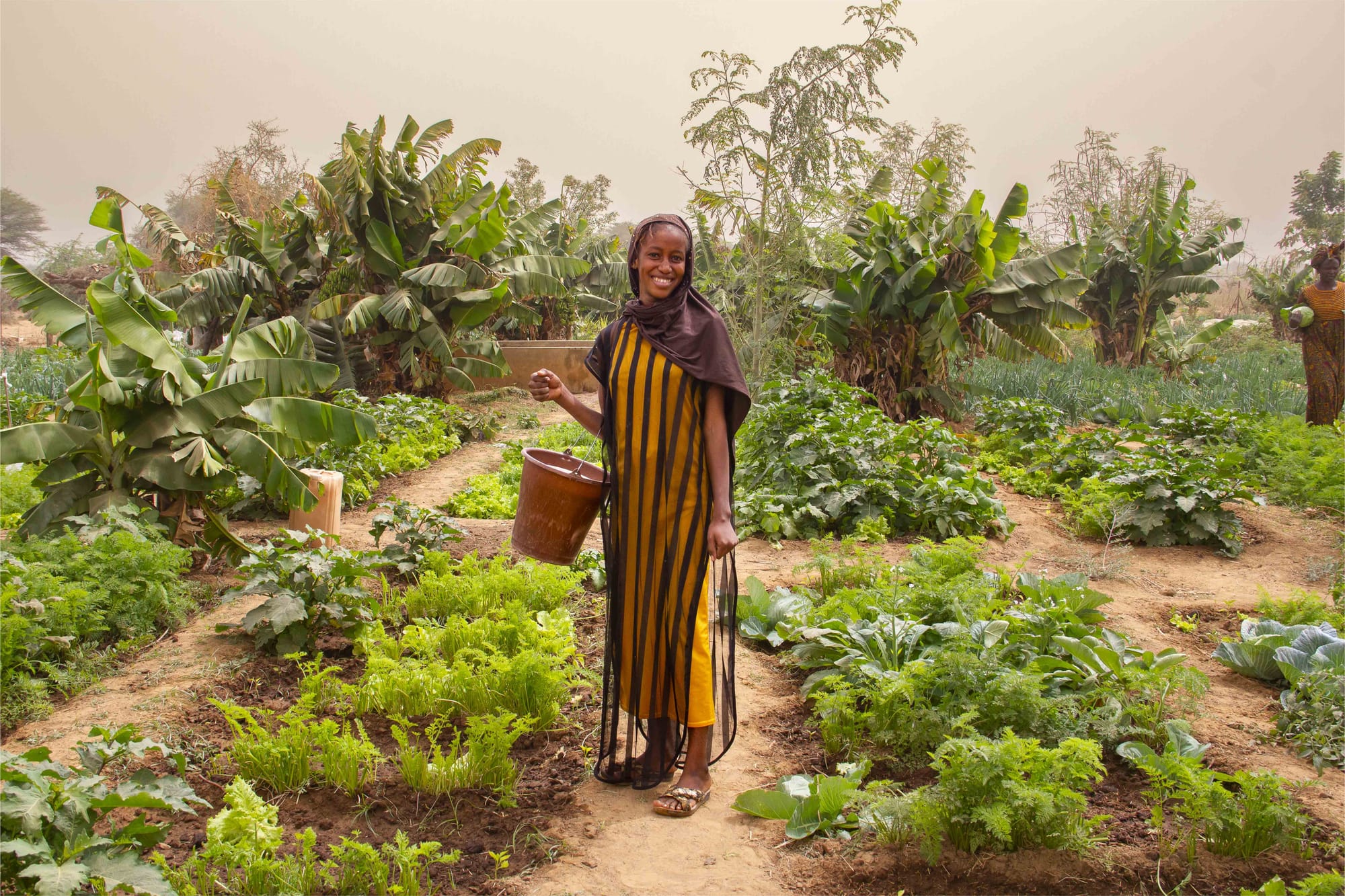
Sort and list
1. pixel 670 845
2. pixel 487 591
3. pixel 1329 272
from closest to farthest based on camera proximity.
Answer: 1. pixel 670 845
2. pixel 487 591
3. pixel 1329 272

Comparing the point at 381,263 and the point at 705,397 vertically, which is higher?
the point at 381,263

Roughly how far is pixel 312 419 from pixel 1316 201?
32.6 metres

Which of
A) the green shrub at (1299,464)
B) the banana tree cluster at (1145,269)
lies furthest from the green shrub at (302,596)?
the banana tree cluster at (1145,269)

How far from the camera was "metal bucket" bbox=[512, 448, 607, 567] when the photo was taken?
3.01m

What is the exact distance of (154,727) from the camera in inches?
132

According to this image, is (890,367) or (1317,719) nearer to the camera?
(1317,719)

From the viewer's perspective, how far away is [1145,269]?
16.5m

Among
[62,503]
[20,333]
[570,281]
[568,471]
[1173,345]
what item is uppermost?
[570,281]

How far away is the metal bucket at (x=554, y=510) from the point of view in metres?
3.01

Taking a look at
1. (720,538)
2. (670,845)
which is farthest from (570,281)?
(670,845)

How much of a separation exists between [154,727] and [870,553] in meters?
3.65

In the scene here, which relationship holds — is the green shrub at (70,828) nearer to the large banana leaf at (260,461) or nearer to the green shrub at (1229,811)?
the green shrub at (1229,811)

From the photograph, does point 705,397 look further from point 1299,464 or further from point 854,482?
point 1299,464

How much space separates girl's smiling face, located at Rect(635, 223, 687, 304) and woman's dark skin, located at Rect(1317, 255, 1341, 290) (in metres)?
9.36
